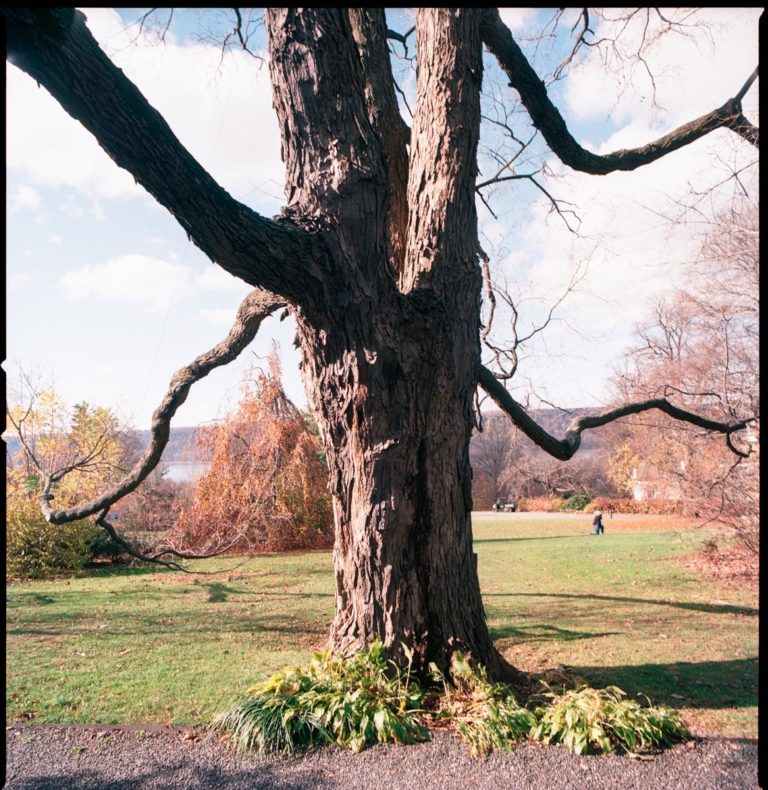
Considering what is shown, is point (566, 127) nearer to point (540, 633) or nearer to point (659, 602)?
point (540, 633)

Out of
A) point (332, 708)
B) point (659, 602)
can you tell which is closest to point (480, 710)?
point (332, 708)

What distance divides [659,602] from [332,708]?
591 centimetres

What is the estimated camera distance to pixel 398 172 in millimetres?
5598

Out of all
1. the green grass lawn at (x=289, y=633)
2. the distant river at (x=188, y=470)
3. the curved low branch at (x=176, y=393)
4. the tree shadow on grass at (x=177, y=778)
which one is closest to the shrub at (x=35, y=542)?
the green grass lawn at (x=289, y=633)

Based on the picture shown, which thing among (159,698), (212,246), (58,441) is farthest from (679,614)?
(58,441)

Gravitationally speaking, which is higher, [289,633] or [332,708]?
[332,708]

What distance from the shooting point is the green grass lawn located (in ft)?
14.8

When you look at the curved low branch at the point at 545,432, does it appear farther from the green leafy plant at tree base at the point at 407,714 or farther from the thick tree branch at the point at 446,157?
the green leafy plant at tree base at the point at 407,714

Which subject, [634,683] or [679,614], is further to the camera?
[679,614]

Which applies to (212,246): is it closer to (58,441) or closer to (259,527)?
(58,441)

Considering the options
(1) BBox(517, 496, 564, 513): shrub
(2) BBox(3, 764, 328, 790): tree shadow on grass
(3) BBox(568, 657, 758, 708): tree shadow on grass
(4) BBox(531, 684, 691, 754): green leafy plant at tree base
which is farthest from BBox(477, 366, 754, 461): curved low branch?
(1) BBox(517, 496, 564, 513): shrub

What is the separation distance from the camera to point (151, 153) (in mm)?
2996

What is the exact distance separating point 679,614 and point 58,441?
374 inches

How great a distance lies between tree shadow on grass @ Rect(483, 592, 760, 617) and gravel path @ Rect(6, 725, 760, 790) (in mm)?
4381
